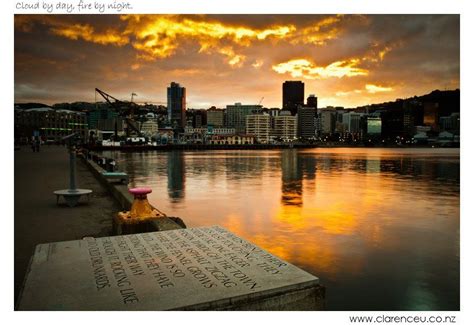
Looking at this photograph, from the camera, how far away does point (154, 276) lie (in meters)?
5.19

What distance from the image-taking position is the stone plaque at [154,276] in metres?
4.56

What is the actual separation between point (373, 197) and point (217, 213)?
10.5 metres

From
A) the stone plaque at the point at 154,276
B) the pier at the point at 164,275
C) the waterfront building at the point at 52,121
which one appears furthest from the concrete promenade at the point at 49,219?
the waterfront building at the point at 52,121

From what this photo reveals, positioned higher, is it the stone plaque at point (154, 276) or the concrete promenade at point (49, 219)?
the stone plaque at point (154, 276)

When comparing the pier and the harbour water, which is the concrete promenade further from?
the harbour water

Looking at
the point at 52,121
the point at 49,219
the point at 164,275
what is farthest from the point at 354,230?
the point at 52,121

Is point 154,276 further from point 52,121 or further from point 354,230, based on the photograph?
point 52,121

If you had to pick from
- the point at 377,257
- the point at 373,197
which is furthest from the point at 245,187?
the point at 377,257

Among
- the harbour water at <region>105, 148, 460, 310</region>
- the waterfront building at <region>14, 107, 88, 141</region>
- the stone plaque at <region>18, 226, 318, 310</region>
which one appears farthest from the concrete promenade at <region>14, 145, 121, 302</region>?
the waterfront building at <region>14, 107, 88, 141</region>

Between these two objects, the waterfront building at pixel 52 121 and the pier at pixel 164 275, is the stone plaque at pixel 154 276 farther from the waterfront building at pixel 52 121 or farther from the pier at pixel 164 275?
the waterfront building at pixel 52 121

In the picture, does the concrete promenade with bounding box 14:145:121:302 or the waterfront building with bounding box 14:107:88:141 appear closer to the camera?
the concrete promenade with bounding box 14:145:121:302

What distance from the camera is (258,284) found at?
489 cm

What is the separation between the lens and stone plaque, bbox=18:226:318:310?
15.0 ft

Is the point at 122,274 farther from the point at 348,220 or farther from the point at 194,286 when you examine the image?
the point at 348,220
